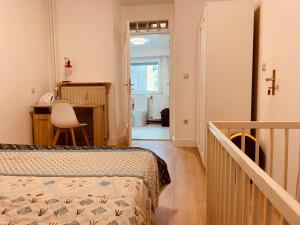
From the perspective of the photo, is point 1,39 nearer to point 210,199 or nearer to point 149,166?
point 149,166

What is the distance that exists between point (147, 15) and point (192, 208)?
366 cm

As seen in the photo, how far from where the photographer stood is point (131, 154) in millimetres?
1689

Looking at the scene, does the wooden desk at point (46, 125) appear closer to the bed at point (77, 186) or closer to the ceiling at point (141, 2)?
the bed at point (77, 186)

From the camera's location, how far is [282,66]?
6.70 feet

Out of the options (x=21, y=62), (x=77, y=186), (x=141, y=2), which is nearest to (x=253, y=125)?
(x=77, y=186)

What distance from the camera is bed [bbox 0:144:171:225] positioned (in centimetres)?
93

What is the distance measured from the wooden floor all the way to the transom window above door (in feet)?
13.5

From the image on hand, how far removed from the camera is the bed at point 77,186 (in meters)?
0.93

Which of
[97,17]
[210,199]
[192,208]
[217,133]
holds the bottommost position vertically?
[192,208]

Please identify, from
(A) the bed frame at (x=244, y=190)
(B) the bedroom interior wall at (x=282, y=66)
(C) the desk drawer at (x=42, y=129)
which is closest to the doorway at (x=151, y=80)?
(C) the desk drawer at (x=42, y=129)

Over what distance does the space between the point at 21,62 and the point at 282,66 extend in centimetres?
342

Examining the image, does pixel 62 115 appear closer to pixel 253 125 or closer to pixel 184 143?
pixel 184 143

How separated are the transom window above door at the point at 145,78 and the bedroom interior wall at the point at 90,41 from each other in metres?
3.27

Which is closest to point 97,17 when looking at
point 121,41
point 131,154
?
point 121,41
